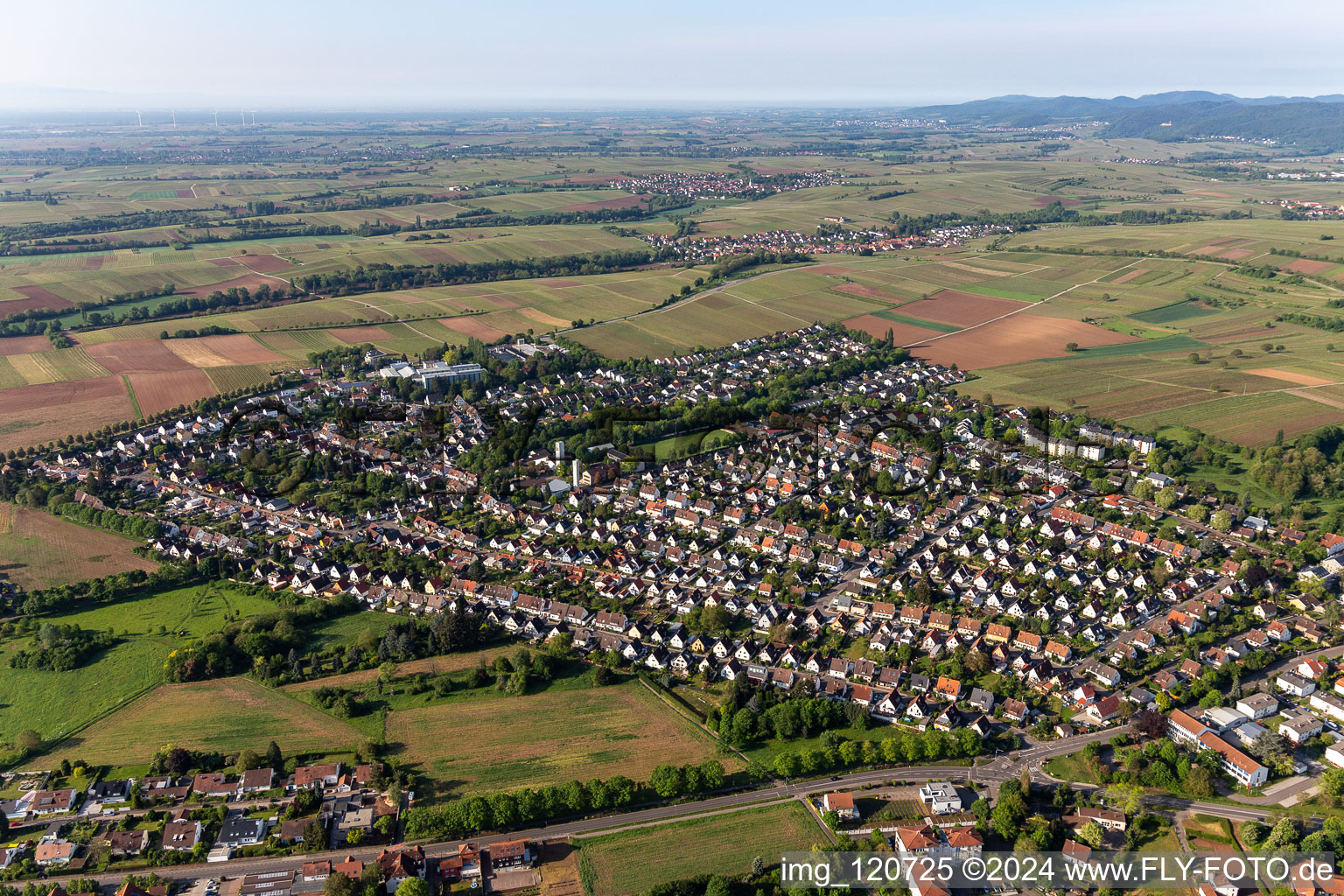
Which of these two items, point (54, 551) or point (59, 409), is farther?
point (59, 409)

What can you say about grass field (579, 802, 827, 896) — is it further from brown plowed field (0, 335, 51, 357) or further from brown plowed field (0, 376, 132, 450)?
brown plowed field (0, 335, 51, 357)

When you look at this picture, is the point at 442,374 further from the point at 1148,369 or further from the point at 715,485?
the point at 1148,369

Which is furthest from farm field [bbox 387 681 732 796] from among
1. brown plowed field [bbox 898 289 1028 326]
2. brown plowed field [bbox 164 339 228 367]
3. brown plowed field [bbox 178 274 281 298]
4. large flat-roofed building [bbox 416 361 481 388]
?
brown plowed field [bbox 178 274 281 298]

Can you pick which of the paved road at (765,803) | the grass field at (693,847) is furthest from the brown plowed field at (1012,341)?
the grass field at (693,847)

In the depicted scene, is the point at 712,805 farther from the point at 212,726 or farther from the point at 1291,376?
the point at 1291,376

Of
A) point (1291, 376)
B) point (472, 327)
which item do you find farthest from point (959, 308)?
point (472, 327)
